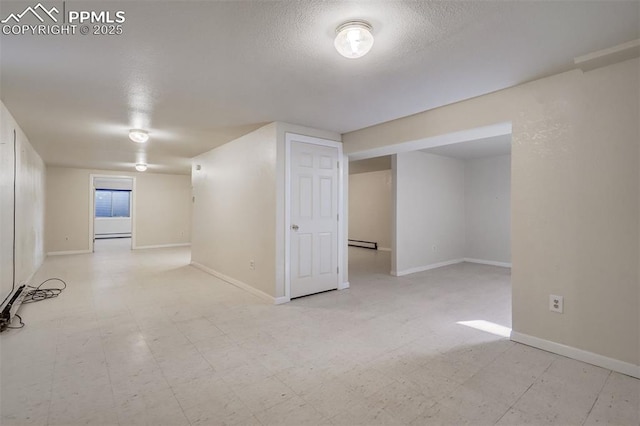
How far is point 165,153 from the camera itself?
6.09 m

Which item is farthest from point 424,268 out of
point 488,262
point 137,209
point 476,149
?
point 137,209

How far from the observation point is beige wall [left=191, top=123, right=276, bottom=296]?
158 inches

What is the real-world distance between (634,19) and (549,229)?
1463 mm

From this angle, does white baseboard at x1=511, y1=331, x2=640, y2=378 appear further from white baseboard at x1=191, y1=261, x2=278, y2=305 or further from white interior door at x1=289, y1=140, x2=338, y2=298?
white baseboard at x1=191, y1=261, x2=278, y2=305

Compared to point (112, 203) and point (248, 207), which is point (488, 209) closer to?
point (248, 207)

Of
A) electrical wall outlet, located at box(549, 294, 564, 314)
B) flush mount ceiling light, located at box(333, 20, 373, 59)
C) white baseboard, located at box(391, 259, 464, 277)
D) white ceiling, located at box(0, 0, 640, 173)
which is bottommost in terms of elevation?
white baseboard, located at box(391, 259, 464, 277)

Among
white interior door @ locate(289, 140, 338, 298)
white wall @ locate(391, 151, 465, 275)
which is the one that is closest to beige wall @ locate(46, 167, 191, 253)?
white interior door @ locate(289, 140, 338, 298)

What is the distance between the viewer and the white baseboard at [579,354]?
85.6 inches

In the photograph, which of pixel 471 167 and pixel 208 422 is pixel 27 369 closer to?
pixel 208 422

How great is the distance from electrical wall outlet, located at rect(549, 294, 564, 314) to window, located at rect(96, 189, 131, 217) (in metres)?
14.1

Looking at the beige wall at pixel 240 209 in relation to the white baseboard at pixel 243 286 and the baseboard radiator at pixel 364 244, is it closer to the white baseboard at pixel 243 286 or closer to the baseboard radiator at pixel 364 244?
the white baseboard at pixel 243 286

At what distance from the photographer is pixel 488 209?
6602mm

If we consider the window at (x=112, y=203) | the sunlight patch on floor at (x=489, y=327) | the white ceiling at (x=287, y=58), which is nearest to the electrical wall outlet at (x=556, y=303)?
the sunlight patch on floor at (x=489, y=327)

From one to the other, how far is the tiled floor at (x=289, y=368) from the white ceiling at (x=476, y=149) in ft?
8.56
